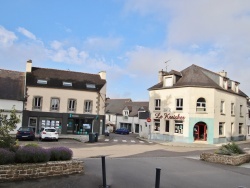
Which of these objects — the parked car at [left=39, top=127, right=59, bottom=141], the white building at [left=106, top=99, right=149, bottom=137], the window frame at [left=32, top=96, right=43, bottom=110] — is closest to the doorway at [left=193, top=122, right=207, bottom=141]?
the parked car at [left=39, top=127, right=59, bottom=141]

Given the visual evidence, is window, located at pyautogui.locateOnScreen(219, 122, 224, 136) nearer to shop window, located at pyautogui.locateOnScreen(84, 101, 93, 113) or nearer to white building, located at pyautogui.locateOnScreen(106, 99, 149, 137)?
shop window, located at pyautogui.locateOnScreen(84, 101, 93, 113)

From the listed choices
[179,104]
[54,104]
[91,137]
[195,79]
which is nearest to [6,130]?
[91,137]

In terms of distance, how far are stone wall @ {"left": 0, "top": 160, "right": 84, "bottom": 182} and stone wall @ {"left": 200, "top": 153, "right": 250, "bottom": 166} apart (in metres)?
8.41

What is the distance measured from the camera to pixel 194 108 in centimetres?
3253

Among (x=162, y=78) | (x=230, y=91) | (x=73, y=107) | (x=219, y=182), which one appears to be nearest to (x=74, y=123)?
(x=73, y=107)

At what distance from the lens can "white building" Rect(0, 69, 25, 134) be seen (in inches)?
1302

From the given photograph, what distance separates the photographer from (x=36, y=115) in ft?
115

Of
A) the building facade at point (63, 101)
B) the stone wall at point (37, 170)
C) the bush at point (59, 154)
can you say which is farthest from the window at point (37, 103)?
the stone wall at point (37, 170)

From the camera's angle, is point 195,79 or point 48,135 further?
point 195,79

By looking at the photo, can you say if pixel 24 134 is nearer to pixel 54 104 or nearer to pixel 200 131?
pixel 54 104

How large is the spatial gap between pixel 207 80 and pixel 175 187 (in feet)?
87.4

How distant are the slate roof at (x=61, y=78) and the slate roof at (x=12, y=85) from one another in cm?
150

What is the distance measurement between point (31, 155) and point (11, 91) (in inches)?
1107

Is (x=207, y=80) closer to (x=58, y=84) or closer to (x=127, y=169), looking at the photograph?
(x=58, y=84)
